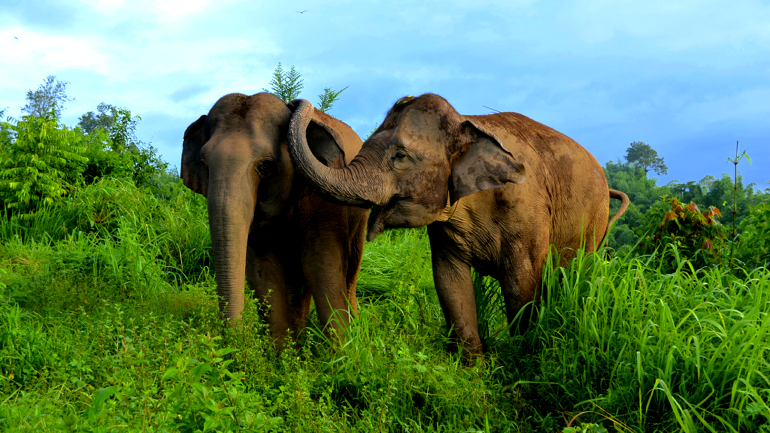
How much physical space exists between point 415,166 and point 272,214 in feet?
3.92

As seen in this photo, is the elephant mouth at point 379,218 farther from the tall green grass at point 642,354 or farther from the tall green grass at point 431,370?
the tall green grass at point 642,354

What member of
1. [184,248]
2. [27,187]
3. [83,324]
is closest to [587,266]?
[83,324]

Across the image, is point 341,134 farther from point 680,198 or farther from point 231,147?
point 680,198

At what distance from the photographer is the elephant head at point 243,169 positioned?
4.30 m

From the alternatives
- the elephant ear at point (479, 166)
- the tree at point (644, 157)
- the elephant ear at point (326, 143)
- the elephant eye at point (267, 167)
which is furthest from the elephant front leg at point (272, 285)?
the tree at point (644, 157)

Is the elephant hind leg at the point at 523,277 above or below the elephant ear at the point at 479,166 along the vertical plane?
below

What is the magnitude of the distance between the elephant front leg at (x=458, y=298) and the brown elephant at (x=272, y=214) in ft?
2.41

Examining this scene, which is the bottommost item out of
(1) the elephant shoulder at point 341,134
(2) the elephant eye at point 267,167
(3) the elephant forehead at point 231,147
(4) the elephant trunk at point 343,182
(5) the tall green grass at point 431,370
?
(5) the tall green grass at point 431,370

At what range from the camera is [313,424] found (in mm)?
3424

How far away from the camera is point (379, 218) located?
13.9 feet

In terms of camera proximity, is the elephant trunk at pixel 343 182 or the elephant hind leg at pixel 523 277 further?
the elephant hind leg at pixel 523 277

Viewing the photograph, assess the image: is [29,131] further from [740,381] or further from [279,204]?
[740,381]

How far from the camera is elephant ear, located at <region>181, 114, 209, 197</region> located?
16.8ft

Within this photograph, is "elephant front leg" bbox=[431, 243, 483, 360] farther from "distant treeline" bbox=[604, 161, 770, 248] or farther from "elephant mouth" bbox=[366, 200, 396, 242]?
"distant treeline" bbox=[604, 161, 770, 248]
